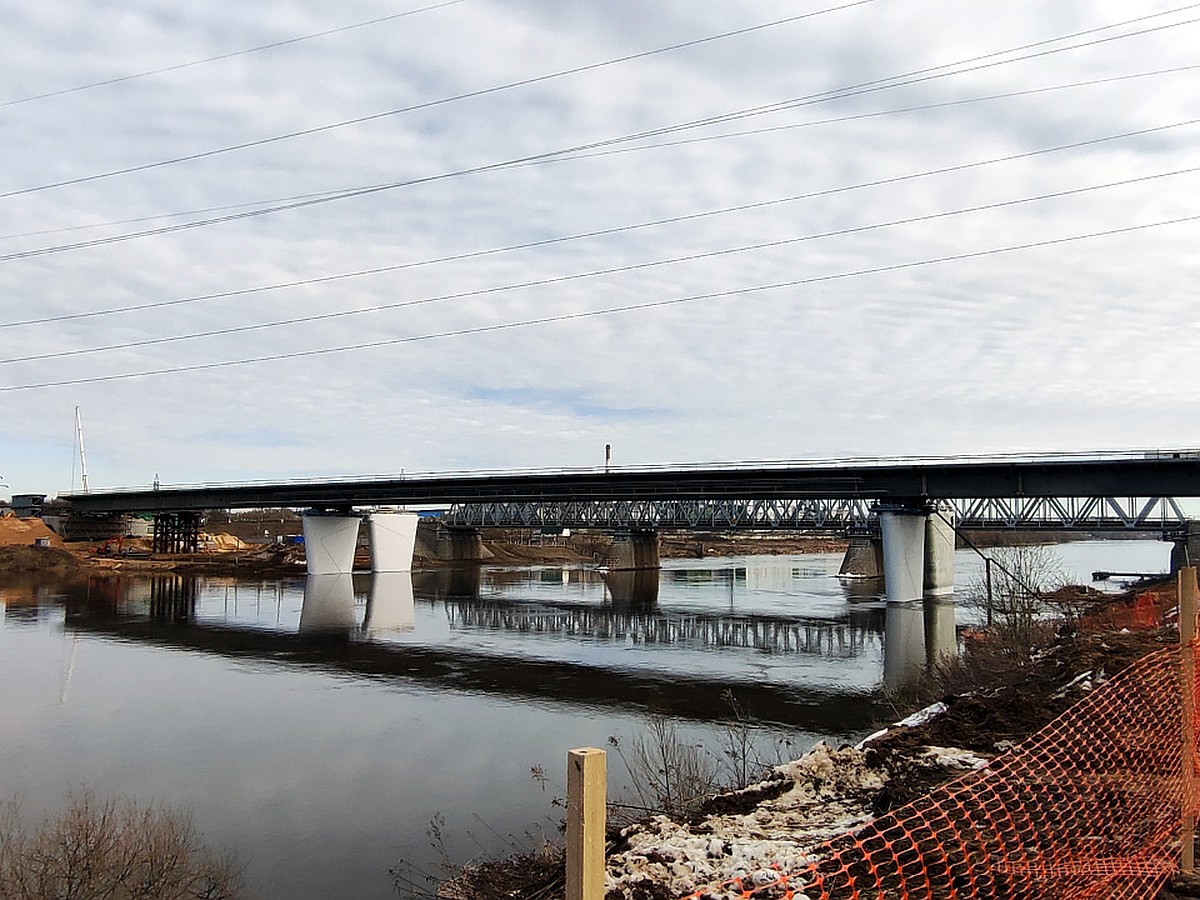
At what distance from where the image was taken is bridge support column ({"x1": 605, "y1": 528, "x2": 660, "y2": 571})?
395 ft

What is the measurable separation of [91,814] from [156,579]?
8058 cm

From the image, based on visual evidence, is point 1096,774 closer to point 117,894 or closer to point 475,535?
point 117,894

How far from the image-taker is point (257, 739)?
79.1 feet

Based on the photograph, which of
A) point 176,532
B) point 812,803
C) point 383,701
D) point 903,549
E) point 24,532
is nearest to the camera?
point 812,803

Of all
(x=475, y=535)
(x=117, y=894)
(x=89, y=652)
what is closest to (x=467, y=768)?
(x=117, y=894)

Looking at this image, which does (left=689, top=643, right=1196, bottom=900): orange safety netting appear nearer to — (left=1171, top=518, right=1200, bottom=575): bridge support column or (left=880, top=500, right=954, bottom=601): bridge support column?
(left=880, top=500, right=954, bottom=601): bridge support column

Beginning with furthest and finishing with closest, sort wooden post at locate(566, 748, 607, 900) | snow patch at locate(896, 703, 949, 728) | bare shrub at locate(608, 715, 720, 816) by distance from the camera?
snow patch at locate(896, 703, 949, 728) → bare shrub at locate(608, 715, 720, 816) → wooden post at locate(566, 748, 607, 900)

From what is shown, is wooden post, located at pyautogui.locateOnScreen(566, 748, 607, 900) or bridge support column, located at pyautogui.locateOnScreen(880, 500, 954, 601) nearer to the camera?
wooden post, located at pyautogui.locateOnScreen(566, 748, 607, 900)

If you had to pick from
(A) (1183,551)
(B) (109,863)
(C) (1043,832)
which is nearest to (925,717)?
(C) (1043,832)

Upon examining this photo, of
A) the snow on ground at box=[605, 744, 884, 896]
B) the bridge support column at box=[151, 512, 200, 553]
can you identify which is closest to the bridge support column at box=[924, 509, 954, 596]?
the snow on ground at box=[605, 744, 884, 896]

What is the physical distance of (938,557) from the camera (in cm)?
8006

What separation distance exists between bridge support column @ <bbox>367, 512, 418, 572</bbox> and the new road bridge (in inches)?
6.0

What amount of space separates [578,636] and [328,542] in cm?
5455

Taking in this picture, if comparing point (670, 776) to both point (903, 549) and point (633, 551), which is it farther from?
point (633, 551)
